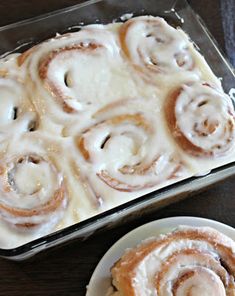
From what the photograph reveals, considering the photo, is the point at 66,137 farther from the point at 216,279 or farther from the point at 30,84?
the point at 216,279

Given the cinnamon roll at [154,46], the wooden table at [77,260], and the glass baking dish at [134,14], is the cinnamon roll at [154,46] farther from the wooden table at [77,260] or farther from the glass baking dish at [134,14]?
the wooden table at [77,260]

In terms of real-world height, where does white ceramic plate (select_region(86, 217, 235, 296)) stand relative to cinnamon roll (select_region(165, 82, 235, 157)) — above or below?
below

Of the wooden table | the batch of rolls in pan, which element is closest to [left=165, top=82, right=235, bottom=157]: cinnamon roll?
the batch of rolls in pan

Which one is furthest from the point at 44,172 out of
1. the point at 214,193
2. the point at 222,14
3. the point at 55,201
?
the point at 222,14

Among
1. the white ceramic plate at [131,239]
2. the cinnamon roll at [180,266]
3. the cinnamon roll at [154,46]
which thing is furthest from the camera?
the cinnamon roll at [154,46]

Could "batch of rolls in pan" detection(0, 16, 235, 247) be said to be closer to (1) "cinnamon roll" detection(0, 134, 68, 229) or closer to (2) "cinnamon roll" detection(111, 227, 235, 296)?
(1) "cinnamon roll" detection(0, 134, 68, 229)

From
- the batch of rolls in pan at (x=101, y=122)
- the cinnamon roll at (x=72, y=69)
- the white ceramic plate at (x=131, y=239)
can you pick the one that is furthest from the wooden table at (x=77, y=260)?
the cinnamon roll at (x=72, y=69)

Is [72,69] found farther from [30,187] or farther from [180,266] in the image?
[180,266]
